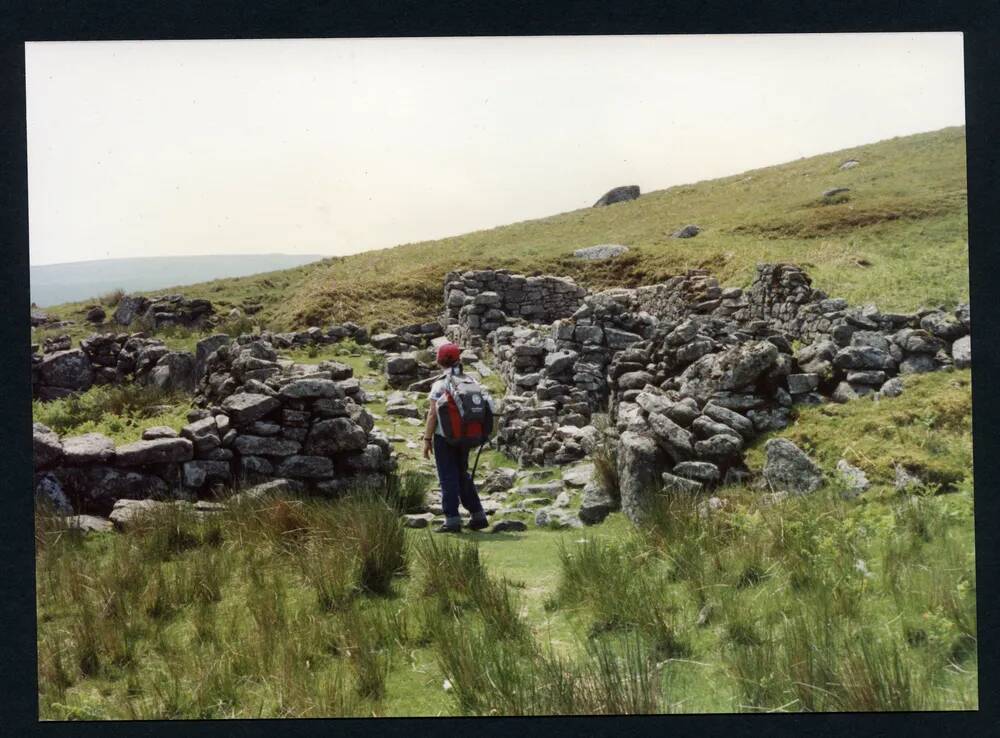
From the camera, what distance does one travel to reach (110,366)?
11461 millimetres

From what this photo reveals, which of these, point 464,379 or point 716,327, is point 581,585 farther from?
point 716,327

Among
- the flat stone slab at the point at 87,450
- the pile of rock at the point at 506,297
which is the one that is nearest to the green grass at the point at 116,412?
the flat stone slab at the point at 87,450

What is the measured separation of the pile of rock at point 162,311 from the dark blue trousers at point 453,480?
12.3 m

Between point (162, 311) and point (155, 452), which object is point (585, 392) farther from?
point (162, 311)

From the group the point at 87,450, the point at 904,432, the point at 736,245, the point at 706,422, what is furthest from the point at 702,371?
the point at 736,245

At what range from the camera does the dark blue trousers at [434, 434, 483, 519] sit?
630 centimetres

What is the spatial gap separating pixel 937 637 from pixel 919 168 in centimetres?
818

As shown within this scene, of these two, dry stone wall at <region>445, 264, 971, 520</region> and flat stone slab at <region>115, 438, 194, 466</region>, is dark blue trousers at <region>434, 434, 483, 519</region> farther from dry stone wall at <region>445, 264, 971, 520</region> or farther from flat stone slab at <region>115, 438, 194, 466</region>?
flat stone slab at <region>115, 438, 194, 466</region>

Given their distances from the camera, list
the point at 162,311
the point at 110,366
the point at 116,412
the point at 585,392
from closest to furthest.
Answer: the point at 116,412 < the point at 585,392 < the point at 110,366 < the point at 162,311

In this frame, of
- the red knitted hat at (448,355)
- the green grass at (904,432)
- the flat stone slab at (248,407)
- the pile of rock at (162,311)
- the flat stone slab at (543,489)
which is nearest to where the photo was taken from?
the green grass at (904,432)

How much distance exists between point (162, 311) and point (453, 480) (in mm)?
13202

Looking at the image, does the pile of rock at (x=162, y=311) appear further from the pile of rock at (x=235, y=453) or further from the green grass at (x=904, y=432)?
the green grass at (x=904, y=432)

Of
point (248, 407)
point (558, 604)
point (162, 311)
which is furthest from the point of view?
point (162, 311)

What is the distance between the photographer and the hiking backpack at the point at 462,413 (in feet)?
20.6
